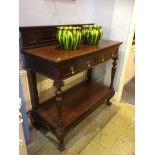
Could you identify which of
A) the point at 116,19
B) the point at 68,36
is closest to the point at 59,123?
the point at 68,36

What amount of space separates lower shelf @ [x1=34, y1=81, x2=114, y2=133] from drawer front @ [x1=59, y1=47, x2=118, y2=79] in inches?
20.2

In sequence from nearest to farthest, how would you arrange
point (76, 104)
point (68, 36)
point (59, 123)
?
point (68, 36), point (59, 123), point (76, 104)

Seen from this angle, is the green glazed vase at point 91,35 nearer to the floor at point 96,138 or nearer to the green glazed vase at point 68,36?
the green glazed vase at point 68,36

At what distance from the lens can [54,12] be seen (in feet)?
5.43

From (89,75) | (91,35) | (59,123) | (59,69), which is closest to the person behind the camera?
(59,69)

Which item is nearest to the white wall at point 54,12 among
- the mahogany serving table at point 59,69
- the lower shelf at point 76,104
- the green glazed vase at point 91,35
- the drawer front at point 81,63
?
the mahogany serving table at point 59,69

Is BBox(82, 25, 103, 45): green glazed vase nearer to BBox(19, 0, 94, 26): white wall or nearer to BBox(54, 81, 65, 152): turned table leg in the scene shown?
BBox(19, 0, 94, 26): white wall

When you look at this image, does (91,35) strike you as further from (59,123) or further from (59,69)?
(59,123)

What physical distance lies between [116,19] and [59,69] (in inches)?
51.5

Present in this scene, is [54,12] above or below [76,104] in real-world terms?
above

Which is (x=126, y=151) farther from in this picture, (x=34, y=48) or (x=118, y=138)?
(x=34, y=48)

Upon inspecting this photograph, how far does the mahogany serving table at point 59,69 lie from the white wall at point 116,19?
290mm
